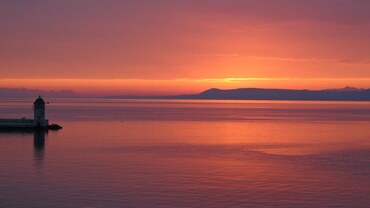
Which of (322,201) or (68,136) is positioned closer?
(322,201)

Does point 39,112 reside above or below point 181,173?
above

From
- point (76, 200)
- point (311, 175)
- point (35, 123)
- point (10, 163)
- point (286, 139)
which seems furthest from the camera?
point (35, 123)

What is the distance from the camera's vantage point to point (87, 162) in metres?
43.7

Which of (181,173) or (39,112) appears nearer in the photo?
(181,173)

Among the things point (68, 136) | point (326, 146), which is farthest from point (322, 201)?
point (68, 136)

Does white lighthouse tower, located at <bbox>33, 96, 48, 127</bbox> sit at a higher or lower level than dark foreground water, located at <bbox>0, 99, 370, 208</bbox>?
higher

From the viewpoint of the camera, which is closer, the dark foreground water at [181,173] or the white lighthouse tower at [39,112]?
the dark foreground water at [181,173]

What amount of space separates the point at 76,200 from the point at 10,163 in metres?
15.8

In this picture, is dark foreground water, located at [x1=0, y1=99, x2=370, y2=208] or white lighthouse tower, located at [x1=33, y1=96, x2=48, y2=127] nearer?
dark foreground water, located at [x1=0, y1=99, x2=370, y2=208]

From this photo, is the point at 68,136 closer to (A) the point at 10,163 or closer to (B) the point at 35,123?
(B) the point at 35,123

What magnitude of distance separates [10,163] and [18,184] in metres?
10.0

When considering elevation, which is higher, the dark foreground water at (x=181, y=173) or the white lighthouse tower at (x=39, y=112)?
the white lighthouse tower at (x=39, y=112)

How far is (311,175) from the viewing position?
38625 mm

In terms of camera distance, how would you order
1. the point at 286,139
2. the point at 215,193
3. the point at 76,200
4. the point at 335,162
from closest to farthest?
the point at 76,200 → the point at 215,193 → the point at 335,162 → the point at 286,139
